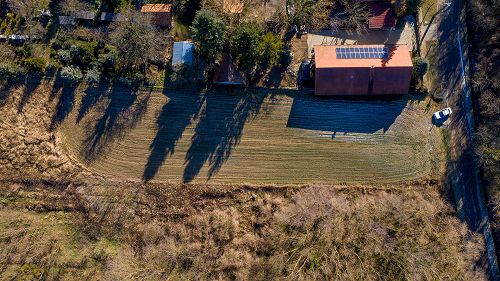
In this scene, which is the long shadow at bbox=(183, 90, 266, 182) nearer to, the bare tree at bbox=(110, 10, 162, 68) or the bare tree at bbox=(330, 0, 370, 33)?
the bare tree at bbox=(110, 10, 162, 68)

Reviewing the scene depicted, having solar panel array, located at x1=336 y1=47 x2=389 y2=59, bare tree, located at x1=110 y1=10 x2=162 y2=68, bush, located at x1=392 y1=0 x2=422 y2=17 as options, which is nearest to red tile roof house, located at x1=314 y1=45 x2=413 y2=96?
solar panel array, located at x1=336 y1=47 x2=389 y2=59

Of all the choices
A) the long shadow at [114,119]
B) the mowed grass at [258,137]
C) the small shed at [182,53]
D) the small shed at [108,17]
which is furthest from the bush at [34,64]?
the small shed at [182,53]

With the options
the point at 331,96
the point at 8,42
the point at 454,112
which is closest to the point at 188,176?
the point at 331,96

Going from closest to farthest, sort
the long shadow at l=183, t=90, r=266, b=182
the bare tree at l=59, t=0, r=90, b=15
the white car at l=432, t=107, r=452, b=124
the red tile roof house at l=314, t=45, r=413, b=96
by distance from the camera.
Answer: the red tile roof house at l=314, t=45, r=413, b=96 → the bare tree at l=59, t=0, r=90, b=15 → the white car at l=432, t=107, r=452, b=124 → the long shadow at l=183, t=90, r=266, b=182

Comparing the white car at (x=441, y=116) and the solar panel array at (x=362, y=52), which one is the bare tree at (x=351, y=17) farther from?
the white car at (x=441, y=116)

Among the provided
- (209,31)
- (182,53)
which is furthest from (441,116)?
(182,53)

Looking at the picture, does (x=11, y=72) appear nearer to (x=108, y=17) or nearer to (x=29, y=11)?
(x=29, y=11)

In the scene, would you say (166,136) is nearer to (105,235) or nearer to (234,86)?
(234,86)
